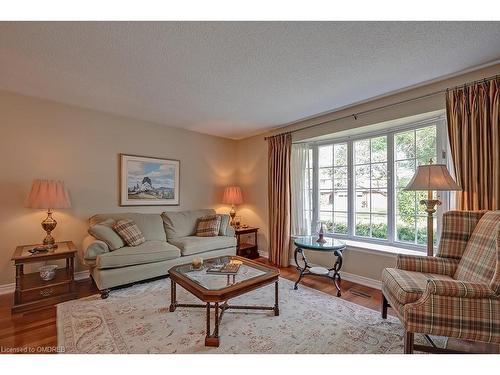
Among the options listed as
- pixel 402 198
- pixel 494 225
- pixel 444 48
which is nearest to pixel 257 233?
pixel 402 198

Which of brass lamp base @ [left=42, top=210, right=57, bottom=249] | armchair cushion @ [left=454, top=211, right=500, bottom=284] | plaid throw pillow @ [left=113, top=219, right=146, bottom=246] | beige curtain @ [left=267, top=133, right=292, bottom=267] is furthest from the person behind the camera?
beige curtain @ [left=267, top=133, right=292, bottom=267]

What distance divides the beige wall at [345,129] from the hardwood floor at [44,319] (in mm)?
337

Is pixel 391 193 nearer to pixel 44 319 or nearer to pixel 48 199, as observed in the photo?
pixel 44 319

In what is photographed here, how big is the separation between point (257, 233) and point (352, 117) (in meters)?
2.59

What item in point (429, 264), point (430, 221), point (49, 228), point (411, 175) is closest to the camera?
point (429, 264)

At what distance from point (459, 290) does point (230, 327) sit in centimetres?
162

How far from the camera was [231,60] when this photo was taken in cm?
196

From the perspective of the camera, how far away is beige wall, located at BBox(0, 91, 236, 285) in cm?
265

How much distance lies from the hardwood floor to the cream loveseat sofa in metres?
0.40

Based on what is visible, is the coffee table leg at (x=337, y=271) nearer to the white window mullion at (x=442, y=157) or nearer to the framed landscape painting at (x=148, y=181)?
→ the white window mullion at (x=442, y=157)

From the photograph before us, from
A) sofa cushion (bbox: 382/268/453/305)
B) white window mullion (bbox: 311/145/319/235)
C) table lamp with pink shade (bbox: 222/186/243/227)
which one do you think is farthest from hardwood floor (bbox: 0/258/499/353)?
table lamp with pink shade (bbox: 222/186/243/227)

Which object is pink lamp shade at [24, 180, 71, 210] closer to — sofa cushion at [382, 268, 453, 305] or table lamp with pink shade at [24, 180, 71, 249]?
table lamp with pink shade at [24, 180, 71, 249]

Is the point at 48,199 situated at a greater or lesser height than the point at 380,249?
greater

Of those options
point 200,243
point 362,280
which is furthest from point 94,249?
point 362,280
